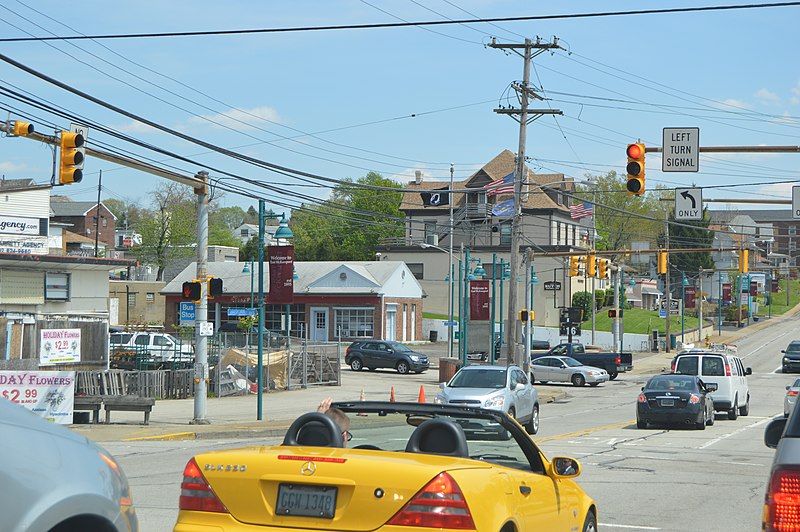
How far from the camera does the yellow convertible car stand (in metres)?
5.44

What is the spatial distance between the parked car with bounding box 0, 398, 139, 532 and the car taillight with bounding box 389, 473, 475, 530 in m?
1.54

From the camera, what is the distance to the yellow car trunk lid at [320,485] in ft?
17.9

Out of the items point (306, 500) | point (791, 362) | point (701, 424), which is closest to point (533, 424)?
point (701, 424)

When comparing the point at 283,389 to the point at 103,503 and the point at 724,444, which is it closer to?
the point at 724,444

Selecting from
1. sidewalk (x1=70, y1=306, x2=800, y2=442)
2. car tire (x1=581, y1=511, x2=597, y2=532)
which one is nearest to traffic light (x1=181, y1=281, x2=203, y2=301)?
sidewalk (x1=70, y1=306, x2=800, y2=442)

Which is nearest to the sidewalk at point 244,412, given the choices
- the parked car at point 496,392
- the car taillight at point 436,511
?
the parked car at point 496,392

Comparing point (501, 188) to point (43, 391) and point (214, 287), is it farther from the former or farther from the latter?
point (43, 391)

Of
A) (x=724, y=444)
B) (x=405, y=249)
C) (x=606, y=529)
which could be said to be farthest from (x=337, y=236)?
(x=606, y=529)

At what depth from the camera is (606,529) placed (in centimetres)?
1097

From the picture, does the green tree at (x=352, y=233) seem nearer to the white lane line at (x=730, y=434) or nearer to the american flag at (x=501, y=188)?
the american flag at (x=501, y=188)

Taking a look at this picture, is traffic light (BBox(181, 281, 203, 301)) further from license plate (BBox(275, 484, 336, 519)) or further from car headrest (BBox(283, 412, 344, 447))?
license plate (BBox(275, 484, 336, 519))

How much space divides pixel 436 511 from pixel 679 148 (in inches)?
745

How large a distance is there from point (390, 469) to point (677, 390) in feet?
72.0

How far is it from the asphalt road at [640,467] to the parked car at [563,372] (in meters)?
15.8
